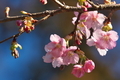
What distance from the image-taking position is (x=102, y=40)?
3.12ft

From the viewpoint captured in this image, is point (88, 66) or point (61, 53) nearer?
point (61, 53)

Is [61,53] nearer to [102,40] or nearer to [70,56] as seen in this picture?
[70,56]

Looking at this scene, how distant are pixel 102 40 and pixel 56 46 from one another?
146mm

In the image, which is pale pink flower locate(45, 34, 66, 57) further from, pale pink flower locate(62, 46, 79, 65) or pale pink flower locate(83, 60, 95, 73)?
pale pink flower locate(83, 60, 95, 73)

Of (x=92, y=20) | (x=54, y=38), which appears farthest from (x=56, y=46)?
(x=92, y=20)

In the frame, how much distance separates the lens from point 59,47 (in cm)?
90

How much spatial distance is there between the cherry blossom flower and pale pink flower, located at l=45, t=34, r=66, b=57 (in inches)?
3.2

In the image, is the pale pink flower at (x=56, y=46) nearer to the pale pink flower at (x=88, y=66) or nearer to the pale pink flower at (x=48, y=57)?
the pale pink flower at (x=48, y=57)

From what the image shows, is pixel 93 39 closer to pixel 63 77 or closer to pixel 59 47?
pixel 59 47

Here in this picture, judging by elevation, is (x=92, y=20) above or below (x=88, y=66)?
above

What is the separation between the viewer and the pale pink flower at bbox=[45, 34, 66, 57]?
35.1 inches

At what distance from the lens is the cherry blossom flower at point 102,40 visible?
3.00 feet

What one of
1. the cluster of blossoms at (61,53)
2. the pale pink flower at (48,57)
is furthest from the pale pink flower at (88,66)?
the pale pink flower at (48,57)

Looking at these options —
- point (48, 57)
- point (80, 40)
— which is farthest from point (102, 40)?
point (48, 57)
